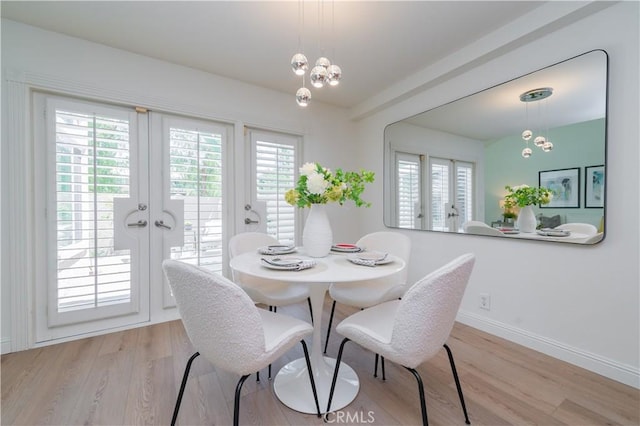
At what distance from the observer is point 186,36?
6.87 ft

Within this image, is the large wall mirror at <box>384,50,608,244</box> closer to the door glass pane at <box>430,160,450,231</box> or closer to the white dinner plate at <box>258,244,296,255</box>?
the door glass pane at <box>430,160,450,231</box>

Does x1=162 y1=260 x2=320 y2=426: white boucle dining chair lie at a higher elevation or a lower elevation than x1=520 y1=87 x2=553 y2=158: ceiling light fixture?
lower

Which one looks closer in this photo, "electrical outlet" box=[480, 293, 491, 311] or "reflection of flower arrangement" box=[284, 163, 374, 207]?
Answer: "reflection of flower arrangement" box=[284, 163, 374, 207]

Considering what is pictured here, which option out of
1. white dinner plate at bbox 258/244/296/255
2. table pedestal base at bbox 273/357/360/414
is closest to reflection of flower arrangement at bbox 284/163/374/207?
white dinner plate at bbox 258/244/296/255

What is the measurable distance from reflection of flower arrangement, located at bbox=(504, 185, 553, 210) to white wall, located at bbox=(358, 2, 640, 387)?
292 millimetres

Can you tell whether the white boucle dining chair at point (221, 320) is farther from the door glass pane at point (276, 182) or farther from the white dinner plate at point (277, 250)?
the door glass pane at point (276, 182)

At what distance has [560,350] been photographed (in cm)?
182

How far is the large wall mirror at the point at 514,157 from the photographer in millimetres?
1680

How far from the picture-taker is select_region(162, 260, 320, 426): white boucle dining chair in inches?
37.4

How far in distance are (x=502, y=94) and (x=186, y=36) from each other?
253 centimetres

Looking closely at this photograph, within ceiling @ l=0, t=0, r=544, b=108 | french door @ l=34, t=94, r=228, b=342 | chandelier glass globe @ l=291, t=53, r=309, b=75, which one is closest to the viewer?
chandelier glass globe @ l=291, t=53, r=309, b=75

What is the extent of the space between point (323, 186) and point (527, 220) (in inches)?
63.9

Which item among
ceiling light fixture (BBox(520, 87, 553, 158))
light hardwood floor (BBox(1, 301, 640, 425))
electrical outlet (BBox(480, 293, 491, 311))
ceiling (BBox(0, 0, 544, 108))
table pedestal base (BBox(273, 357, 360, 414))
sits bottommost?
light hardwood floor (BBox(1, 301, 640, 425))

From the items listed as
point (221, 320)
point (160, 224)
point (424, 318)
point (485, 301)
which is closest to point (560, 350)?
point (485, 301)
